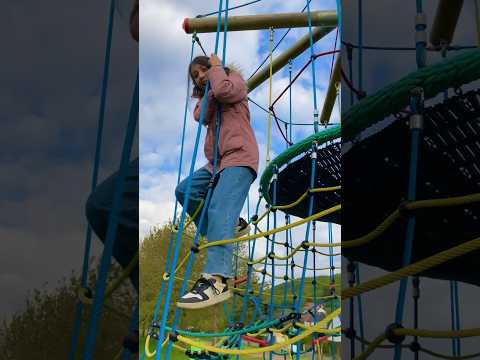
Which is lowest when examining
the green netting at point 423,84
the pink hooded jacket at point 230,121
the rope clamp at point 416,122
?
the rope clamp at point 416,122

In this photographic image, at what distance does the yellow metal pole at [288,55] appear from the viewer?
4.64ft

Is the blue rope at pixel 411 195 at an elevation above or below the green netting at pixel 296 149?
below

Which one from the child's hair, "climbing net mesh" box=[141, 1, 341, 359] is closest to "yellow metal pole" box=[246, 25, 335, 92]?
"climbing net mesh" box=[141, 1, 341, 359]

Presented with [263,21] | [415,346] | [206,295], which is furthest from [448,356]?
[263,21]

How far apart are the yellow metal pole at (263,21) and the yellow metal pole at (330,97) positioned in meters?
0.12

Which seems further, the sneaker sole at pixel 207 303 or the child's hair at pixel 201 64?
the child's hair at pixel 201 64

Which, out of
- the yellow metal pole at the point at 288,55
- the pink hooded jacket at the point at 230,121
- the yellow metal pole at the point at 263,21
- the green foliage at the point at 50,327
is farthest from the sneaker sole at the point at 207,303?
the yellow metal pole at the point at 288,55

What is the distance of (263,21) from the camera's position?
1.31 m

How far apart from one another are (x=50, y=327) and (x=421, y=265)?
13 centimetres

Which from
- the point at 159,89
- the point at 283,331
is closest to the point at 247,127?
the point at 283,331

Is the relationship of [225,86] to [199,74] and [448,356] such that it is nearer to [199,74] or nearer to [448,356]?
[199,74]

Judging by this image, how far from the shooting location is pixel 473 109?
190mm

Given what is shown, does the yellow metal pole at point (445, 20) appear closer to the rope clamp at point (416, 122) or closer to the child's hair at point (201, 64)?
the rope clamp at point (416, 122)

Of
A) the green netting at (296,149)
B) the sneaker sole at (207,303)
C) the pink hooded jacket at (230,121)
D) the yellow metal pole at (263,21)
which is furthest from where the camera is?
the yellow metal pole at (263,21)
